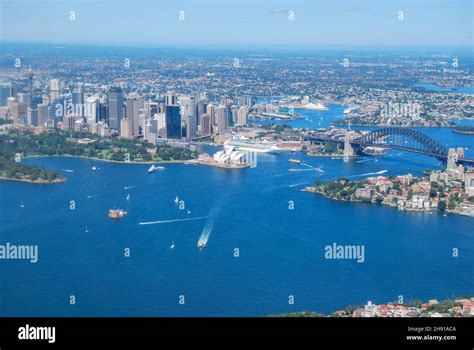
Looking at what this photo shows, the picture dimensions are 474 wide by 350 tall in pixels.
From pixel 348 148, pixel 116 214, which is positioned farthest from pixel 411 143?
pixel 116 214

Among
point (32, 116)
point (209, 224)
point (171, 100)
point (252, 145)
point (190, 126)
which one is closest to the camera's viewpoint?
point (209, 224)

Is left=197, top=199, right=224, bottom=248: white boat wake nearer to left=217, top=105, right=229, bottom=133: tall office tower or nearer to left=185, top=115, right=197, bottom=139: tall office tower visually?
left=185, top=115, right=197, bottom=139: tall office tower

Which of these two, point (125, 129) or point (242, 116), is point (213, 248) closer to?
point (125, 129)

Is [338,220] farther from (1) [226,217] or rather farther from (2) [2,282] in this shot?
(2) [2,282]

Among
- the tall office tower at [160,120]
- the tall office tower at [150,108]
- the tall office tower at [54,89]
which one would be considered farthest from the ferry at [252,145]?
the tall office tower at [54,89]

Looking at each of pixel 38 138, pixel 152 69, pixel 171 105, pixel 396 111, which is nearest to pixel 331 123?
pixel 396 111

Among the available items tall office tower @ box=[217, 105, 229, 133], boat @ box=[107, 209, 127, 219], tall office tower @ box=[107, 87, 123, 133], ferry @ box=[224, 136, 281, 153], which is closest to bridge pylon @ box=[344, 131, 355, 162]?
ferry @ box=[224, 136, 281, 153]
